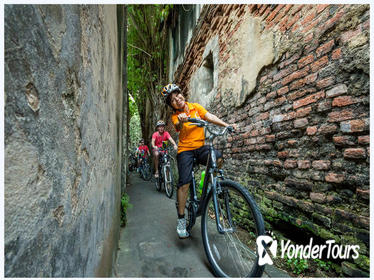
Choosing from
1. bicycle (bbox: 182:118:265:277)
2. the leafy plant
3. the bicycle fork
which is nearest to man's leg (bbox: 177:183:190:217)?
bicycle (bbox: 182:118:265:277)

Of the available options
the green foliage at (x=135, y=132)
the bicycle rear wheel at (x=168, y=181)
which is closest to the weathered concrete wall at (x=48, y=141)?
the bicycle rear wheel at (x=168, y=181)

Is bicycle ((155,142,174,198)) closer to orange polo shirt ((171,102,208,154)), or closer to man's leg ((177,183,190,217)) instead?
man's leg ((177,183,190,217))

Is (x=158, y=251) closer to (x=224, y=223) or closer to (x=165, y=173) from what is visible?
(x=224, y=223)

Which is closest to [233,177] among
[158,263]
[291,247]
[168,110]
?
[291,247]

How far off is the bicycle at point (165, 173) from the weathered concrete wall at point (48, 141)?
3.66 meters

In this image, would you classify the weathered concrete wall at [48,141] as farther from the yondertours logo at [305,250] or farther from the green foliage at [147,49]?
the green foliage at [147,49]

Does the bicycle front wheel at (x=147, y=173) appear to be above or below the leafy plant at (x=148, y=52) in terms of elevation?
below

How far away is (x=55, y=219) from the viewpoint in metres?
0.62

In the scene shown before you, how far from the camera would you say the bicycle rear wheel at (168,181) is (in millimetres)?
4587

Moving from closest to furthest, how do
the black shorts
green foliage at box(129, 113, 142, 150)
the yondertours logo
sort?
the yondertours logo, the black shorts, green foliage at box(129, 113, 142, 150)

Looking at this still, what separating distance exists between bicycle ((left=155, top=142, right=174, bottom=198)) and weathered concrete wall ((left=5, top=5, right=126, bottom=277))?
12.0ft

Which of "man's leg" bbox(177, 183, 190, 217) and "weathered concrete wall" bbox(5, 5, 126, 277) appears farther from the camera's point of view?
"man's leg" bbox(177, 183, 190, 217)

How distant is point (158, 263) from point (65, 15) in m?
1.99

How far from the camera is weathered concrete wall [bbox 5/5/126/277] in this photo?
0.44 meters
